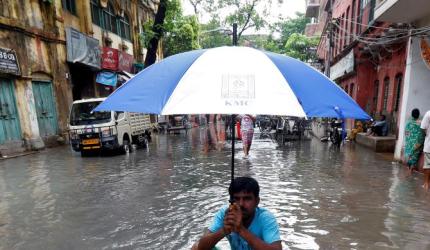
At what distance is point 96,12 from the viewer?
17938 mm

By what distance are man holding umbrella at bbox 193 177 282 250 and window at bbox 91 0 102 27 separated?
17.9 metres

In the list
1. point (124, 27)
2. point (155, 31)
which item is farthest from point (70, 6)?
point (124, 27)

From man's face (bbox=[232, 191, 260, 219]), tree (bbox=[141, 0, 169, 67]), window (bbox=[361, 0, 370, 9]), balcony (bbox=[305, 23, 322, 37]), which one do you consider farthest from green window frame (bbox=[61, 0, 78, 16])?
balcony (bbox=[305, 23, 322, 37])

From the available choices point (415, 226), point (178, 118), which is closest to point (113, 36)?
point (178, 118)

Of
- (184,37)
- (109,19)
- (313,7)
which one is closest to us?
(109,19)

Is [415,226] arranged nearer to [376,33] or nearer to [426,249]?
[426,249]

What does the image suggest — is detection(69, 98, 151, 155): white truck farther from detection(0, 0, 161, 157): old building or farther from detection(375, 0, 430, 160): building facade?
detection(375, 0, 430, 160): building facade

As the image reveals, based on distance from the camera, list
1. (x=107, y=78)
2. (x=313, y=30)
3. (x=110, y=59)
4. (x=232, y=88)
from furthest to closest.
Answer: (x=313, y=30) < (x=107, y=78) < (x=110, y=59) < (x=232, y=88)

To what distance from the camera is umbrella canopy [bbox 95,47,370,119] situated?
2.30m

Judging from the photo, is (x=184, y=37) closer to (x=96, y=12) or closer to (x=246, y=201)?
(x=96, y=12)

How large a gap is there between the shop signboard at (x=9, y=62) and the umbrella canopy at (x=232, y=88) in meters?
10.5

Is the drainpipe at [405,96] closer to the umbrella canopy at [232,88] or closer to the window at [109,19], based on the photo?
the umbrella canopy at [232,88]

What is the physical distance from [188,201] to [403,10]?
23.6 ft

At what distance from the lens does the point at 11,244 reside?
4.05 m
